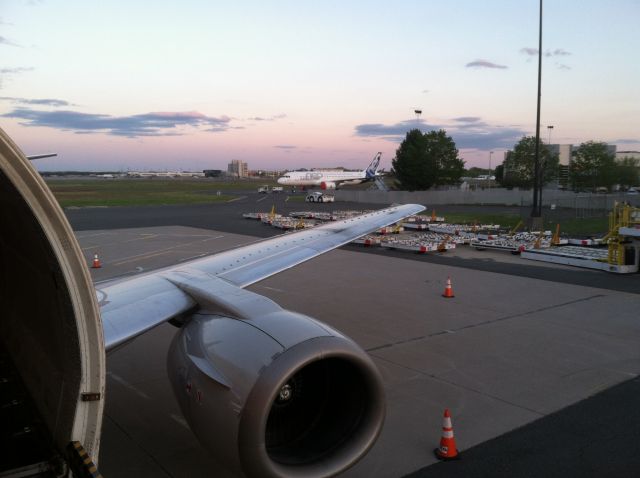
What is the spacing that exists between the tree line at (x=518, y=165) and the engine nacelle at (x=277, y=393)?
66.1 meters

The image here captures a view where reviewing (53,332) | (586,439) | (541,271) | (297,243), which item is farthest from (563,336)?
(53,332)

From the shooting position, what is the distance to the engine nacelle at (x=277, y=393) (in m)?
3.98

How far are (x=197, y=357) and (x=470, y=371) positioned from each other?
5.65 meters

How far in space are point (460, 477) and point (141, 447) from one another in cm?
361

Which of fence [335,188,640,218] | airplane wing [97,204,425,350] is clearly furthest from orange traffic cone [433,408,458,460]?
fence [335,188,640,218]

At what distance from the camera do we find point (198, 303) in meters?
5.37

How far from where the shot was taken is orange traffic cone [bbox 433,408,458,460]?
609cm

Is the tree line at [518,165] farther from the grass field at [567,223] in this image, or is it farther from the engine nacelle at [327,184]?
the grass field at [567,223]

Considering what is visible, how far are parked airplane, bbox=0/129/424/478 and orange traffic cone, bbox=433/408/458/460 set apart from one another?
6.56 ft

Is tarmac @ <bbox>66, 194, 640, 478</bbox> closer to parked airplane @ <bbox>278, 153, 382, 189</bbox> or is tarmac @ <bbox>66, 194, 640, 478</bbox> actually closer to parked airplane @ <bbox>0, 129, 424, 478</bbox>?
parked airplane @ <bbox>0, 129, 424, 478</bbox>

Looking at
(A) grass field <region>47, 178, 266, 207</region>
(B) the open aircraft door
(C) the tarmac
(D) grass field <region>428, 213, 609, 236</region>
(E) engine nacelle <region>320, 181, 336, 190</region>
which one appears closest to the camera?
(B) the open aircraft door

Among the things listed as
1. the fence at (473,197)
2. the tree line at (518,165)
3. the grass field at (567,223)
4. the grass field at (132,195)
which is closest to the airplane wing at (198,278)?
the grass field at (567,223)

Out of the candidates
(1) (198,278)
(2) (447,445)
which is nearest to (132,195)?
(1) (198,278)

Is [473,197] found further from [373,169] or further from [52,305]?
[52,305]
